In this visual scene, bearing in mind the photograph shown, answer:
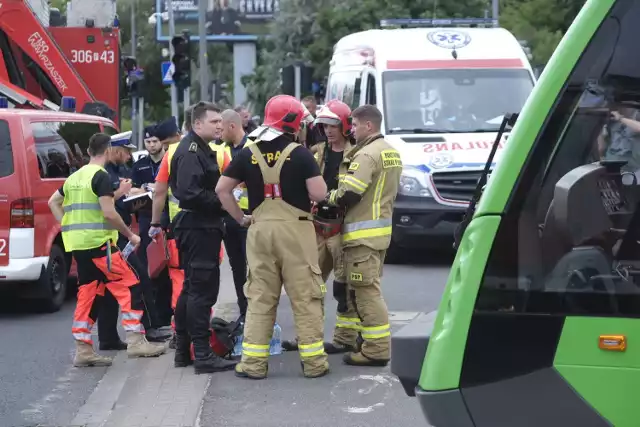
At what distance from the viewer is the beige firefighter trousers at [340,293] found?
28.5 ft

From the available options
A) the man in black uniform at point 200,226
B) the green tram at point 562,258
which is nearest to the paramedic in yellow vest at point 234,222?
the man in black uniform at point 200,226

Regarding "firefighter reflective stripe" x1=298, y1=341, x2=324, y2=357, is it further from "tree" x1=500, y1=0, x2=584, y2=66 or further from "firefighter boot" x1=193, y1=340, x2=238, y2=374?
"tree" x1=500, y1=0, x2=584, y2=66

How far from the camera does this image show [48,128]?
11453 millimetres

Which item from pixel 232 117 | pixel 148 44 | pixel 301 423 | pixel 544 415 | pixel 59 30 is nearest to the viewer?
pixel 544 415

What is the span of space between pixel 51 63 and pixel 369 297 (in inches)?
367

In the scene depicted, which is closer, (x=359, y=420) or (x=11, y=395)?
(x=359, y=420)

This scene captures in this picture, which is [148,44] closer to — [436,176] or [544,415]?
[436,176]

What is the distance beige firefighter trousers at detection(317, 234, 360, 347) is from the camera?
28.5ft

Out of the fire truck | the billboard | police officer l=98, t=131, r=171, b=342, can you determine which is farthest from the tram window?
the billboard

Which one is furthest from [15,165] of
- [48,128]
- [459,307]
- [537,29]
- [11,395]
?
[537,29]

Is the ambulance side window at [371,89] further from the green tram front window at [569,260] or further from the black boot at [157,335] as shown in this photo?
the green tram front window at [569,260]

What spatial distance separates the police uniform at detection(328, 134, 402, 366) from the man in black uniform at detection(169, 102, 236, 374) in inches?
32.7

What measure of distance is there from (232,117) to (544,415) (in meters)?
5.86

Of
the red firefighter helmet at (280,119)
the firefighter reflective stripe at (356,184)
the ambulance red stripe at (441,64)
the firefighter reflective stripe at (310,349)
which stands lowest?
the firefighter reflective stripe at (310,349)
